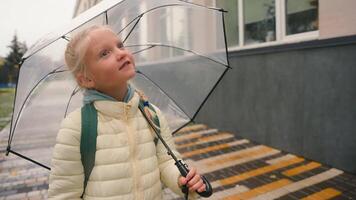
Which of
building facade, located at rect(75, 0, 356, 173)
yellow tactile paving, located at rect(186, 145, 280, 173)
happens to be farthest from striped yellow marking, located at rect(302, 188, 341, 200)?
yellow tactile paving, located at rect(186, 145, 280, 173)

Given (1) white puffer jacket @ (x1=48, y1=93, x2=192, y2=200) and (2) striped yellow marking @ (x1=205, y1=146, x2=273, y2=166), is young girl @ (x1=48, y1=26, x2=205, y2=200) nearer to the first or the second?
(1) white puffer jacket @ (x1=48, y1=93, x2=192, y2=200)

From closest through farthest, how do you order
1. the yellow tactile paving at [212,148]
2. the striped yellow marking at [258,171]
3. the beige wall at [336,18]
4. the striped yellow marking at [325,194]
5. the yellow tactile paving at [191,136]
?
the striped yellow marking at [325,194]
the beige wall at [336,18]
the striped yellow marking at [258,171]
the yellow tactile paving at [212,148]
the yellow tactile paving at [191,136]

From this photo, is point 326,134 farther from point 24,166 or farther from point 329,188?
point 24,166

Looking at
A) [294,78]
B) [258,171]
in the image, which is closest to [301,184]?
[258,171]

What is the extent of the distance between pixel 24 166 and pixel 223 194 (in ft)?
11.7

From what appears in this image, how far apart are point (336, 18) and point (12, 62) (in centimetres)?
6139

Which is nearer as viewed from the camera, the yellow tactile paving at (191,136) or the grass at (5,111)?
the yellow tactile paving at (191,136)

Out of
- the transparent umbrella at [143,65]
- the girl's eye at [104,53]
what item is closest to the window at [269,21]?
the transparent umbrella at [143,65]

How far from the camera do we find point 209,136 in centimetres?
706

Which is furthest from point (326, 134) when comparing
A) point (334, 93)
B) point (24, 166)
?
point (24, 166)

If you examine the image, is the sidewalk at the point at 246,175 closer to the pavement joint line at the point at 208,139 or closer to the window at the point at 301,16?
the pavement joint line at the point at 208,139

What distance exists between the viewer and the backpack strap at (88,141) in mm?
1537

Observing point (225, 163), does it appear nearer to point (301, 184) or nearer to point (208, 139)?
point (301, 184)

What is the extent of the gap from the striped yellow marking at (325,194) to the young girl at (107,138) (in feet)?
8.96
